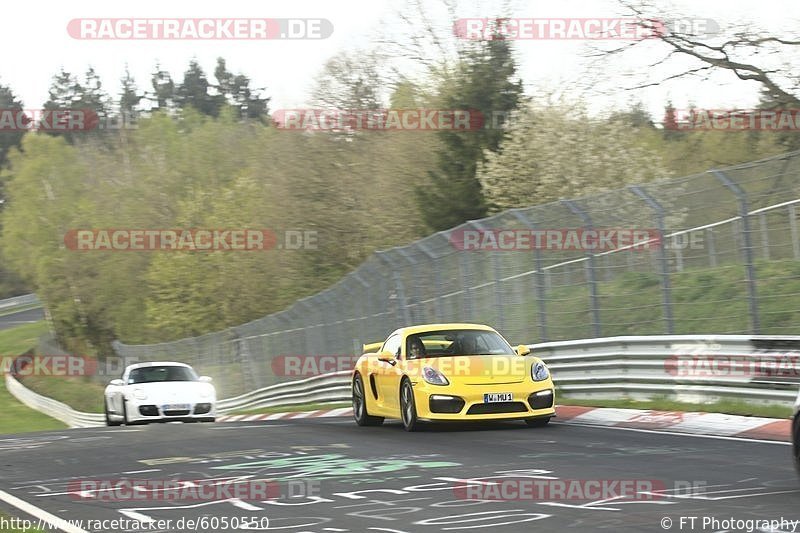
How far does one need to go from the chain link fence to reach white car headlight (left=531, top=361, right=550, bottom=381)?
2067mm

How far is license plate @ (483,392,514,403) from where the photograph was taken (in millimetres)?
14164

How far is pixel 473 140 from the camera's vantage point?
40.7m

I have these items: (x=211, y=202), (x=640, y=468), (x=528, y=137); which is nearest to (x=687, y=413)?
(x=640, y=468)

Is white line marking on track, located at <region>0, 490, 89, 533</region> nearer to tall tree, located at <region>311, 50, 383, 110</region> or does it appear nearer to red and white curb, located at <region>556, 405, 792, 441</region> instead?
red and white curb, located at <region>556, 405, 792, 441</region>

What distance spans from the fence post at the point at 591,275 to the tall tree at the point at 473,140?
22.6 metres

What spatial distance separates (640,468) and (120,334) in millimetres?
66813

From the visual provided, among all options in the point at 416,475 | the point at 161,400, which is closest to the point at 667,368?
the point at 416,475

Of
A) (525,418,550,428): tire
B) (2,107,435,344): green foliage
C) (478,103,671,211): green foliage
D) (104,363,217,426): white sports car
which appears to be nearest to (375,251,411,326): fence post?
(104,363,217,426): white sports car

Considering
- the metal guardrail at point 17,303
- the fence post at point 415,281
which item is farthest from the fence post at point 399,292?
the metal guardrail at point 17,303

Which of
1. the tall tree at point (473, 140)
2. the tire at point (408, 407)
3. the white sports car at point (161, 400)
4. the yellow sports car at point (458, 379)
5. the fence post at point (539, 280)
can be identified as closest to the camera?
the yellow sports car at point (458, 379)

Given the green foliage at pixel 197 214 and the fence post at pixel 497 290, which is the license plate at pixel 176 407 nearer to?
the fence post at pixel 497 290

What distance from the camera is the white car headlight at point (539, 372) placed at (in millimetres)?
14492

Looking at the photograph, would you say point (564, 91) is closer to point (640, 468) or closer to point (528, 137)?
point (528, 137)

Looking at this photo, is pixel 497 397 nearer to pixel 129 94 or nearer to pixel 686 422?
pixel 686 422
